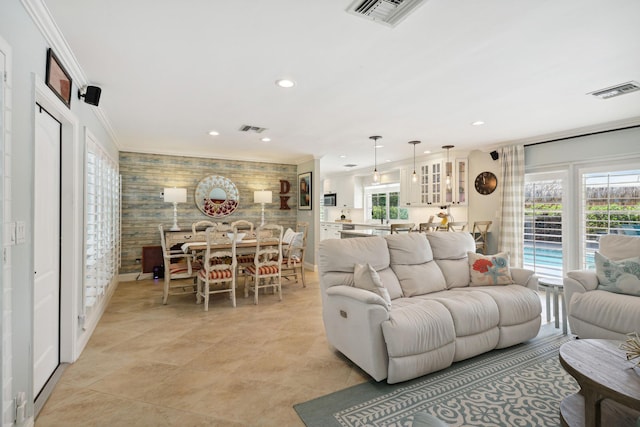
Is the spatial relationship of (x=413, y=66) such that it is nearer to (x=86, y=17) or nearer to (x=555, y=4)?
(x=555, y=4)

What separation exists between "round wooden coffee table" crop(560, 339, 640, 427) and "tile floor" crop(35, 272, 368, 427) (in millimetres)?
1282

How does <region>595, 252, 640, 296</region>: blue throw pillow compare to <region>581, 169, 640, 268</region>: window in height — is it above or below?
below

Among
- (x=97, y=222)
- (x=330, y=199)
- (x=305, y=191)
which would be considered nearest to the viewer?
(x=97, y=222)

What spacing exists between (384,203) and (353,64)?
6249 mm

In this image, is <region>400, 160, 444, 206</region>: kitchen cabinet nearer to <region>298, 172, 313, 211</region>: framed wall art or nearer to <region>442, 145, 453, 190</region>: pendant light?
<region>442, 145, 453, 190</region>: pendant light

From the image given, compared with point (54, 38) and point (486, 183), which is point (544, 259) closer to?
point (486, 183)

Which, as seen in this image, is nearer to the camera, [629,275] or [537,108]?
[629,275]

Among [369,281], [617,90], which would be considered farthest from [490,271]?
[617,90]

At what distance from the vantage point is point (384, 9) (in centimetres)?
189

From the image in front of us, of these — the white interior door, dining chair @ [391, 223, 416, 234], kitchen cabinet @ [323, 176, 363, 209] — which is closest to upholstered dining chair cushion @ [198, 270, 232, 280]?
the white interior door

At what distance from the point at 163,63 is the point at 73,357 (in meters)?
2.58

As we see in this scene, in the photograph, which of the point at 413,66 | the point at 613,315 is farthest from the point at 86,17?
the point at 613,315

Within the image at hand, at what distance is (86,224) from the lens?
303 cm

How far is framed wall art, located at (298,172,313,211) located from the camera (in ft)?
22.7
